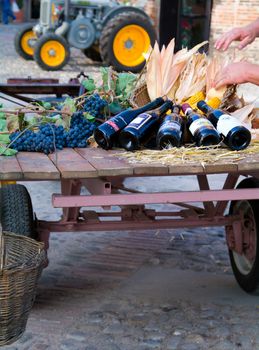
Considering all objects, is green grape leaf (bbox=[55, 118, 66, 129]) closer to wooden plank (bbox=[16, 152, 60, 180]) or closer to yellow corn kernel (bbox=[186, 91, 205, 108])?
wooden plank (bbox=[16, 152, 60, 180])

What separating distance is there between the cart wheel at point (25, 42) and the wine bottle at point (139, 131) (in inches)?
522

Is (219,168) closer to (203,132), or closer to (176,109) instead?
(203,132)

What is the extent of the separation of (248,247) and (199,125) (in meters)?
1.22

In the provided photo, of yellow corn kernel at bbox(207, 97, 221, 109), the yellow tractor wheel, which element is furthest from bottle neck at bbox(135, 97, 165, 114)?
the yellow tractor wheel

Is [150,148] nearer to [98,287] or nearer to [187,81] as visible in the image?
[187,81]

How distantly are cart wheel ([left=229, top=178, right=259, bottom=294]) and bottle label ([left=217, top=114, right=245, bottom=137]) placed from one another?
0.77 meters

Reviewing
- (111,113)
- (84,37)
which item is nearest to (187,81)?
(111,113)

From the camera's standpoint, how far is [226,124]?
11.2 ft

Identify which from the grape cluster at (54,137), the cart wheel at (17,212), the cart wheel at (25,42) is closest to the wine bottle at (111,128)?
the grape cluster at (54,137)

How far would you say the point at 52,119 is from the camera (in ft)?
12.1

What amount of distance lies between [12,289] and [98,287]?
6.65 ft

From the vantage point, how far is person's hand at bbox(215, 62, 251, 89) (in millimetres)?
3760

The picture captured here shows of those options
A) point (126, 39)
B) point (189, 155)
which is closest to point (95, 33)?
point (126, 39)

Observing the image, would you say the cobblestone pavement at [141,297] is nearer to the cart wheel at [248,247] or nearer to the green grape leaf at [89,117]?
the cart wheel at [248,247]
